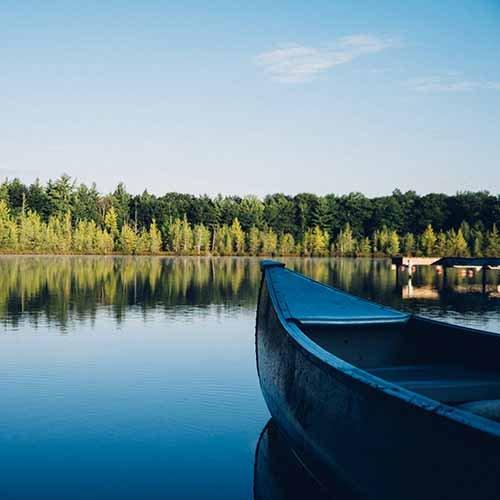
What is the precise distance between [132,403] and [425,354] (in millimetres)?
3935

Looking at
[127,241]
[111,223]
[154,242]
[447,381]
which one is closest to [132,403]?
[447,381]

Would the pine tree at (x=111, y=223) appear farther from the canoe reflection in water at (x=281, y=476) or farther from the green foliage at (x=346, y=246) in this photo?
the canoe reflection in water at (x=281, y=476)

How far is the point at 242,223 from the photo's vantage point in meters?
90.9

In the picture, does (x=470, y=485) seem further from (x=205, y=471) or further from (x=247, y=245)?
(x=247, y=245)

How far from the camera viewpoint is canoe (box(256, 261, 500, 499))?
10.9 ft

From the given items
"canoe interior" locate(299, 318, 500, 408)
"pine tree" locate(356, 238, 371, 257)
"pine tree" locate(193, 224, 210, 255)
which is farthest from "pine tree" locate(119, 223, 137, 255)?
"canoe interior" locate(299, 318, 500, 408)

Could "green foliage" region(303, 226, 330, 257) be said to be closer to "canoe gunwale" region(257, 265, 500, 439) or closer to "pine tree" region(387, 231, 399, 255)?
"pine tree" region(387, 231, 399, 255)

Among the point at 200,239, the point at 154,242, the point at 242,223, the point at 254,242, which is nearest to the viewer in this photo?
the point at 154,242

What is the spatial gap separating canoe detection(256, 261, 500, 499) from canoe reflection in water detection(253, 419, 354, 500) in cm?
36

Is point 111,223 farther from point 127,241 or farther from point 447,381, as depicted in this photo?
point 447,381

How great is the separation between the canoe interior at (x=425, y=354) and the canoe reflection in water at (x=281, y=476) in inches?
48.4

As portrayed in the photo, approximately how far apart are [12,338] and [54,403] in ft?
18.4

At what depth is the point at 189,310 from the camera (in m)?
20.2

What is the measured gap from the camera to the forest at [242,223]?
75.2 metres
